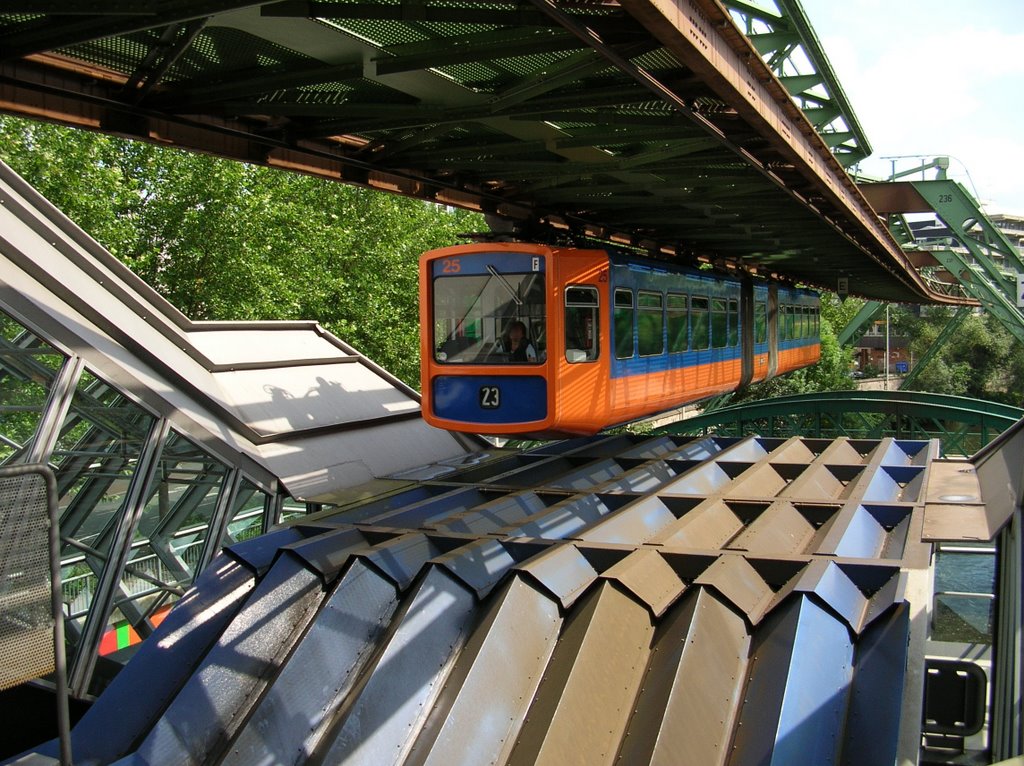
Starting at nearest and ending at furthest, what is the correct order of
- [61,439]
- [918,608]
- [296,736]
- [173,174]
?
[296,736], [918,608], [61,439], [173,174]

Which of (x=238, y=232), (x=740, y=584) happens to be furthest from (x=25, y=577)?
(x=238, y=232)

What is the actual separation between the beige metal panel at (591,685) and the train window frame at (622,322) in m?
5.40

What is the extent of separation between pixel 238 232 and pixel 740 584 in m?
18.0

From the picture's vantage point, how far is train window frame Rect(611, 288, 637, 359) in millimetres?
10320

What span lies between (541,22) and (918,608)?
13.1 feet

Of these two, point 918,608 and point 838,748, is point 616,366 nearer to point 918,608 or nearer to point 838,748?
point 918,608

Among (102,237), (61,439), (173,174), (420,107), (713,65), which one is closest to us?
(713,65)

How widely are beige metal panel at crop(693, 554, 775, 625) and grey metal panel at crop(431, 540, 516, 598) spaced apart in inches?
51.8

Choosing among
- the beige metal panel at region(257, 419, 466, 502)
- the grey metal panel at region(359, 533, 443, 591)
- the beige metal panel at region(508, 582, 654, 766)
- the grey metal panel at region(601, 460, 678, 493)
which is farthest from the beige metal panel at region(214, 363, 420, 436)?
the beige metal panel at region(508, 582, 654, 766)

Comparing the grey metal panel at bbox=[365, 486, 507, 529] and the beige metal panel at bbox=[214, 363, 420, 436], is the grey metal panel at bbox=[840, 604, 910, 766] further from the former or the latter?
the beige metal panel at bbox=[214, 363, 420, 436]

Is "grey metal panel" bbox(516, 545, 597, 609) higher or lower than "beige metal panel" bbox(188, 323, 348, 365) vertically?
lower

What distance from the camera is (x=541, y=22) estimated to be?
15.9 ft

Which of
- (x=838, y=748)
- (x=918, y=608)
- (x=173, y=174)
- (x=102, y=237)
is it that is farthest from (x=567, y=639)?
(x=173, y=174)

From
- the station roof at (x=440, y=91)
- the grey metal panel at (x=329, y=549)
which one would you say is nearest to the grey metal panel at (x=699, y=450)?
the station roof at (x=440, y=91)
